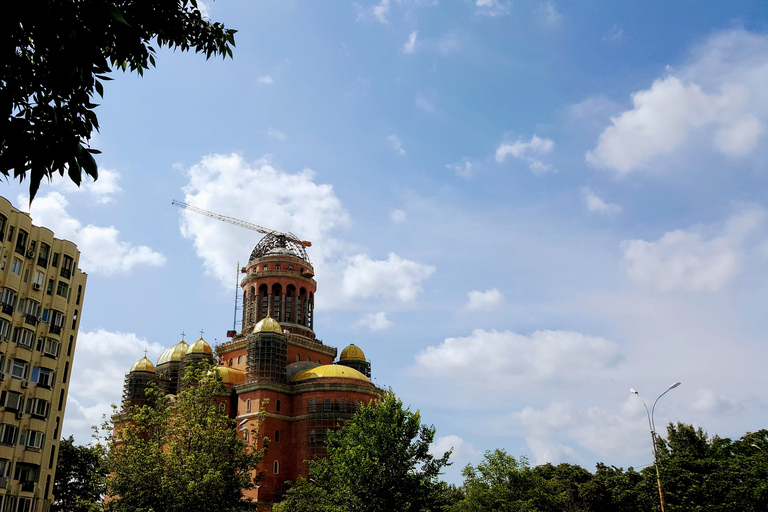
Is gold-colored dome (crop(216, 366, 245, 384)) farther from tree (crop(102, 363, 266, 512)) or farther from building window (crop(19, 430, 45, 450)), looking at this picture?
tree (crop(102, 363, 266, 512))

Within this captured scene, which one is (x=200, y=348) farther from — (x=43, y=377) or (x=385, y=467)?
(x=385, y=467)

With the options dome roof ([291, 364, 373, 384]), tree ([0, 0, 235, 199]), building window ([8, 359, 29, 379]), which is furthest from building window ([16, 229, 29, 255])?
tree ([0, 0, 235, 199])

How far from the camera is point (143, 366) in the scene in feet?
192

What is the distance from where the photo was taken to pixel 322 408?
47062 millimetres

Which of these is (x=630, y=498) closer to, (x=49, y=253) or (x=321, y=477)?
(x=321, y=477)

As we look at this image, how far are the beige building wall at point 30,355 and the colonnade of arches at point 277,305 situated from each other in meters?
18.5

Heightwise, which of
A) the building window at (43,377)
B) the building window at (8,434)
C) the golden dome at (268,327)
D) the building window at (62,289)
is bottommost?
the building window at (8,434)

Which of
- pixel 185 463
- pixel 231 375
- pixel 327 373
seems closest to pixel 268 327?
pixel 231 375

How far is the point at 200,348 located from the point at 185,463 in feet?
102

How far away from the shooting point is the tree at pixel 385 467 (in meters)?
27.9

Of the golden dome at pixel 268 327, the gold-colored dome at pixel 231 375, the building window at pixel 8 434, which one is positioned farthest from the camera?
the gold-colored dome at pixel 231 375

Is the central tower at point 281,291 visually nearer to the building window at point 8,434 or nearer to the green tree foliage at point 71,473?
the green tree foliage at point 71,473

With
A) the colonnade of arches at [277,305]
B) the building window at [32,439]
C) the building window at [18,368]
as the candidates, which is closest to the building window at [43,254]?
the building window at [18,368]

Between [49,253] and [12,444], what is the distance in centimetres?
1134
